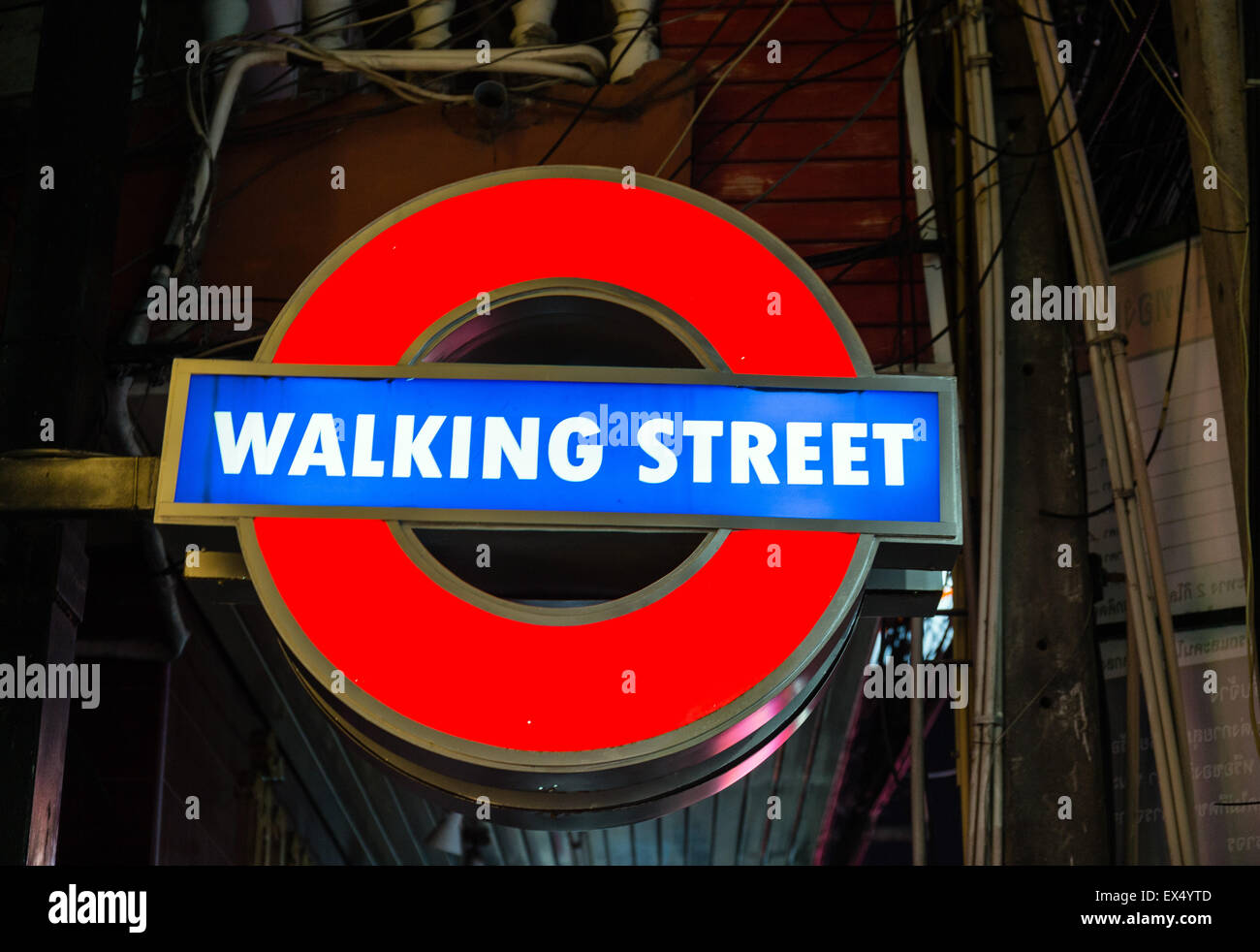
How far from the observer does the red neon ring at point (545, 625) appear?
3279mm

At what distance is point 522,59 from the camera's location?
6.05 m

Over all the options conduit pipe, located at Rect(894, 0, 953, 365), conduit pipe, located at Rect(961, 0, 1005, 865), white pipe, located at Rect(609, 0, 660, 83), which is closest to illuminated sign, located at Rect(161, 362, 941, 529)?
conduit pipe, located at Rect(961, 0, 1005, 865)

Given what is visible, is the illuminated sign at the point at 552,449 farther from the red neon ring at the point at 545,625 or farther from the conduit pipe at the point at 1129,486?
the conduit pipe at the point at 1129,486

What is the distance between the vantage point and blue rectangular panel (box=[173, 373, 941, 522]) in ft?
11.5

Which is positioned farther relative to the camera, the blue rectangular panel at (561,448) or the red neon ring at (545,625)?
the blue rectangular panel at (561,448)

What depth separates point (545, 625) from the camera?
3.37 metres

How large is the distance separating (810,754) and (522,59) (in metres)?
4.14

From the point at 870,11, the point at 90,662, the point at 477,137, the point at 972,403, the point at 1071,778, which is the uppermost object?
the point at 870,11

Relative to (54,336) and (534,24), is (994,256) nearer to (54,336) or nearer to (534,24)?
(534,24)

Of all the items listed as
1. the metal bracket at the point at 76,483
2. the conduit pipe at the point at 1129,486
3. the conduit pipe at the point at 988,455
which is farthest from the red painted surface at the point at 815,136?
the metal bracket at the point at 76,483

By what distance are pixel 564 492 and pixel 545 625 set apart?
0.34 meters

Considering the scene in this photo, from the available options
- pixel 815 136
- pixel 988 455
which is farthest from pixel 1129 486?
pixel 815 136

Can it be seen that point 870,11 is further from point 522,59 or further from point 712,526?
point 712,526

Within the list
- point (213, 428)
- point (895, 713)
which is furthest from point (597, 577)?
point (895, 713)
